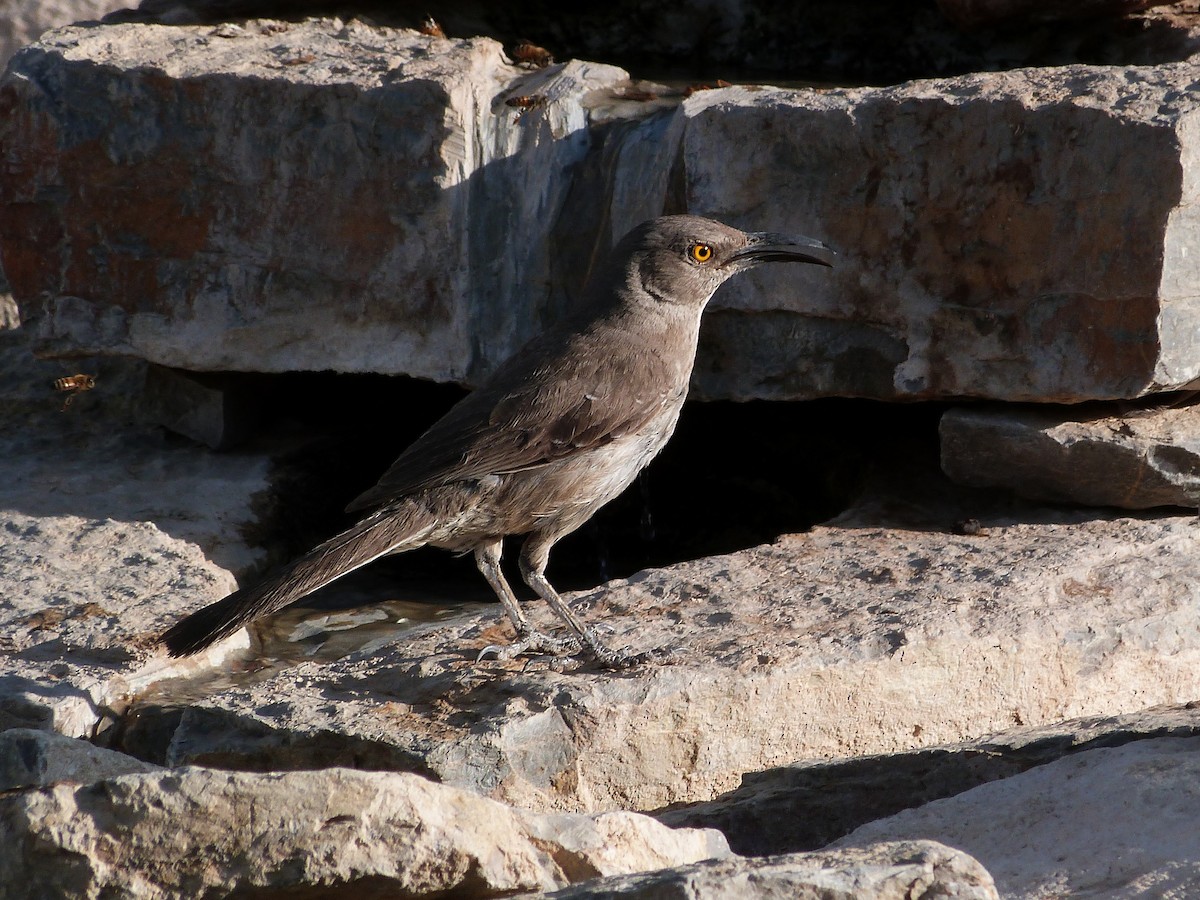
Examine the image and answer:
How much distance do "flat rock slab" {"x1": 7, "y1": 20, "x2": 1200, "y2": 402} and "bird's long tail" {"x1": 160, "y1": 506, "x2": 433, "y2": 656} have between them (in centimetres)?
128

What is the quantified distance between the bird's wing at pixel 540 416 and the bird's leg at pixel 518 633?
38 cm

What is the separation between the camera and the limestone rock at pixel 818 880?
238 centimetres

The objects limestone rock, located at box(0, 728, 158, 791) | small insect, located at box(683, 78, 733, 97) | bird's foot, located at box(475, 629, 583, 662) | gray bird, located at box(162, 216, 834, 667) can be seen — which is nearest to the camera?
limestone rock, located at box(0, 728, 158, 791)

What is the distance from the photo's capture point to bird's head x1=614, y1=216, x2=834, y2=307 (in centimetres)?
509

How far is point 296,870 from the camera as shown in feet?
8.48

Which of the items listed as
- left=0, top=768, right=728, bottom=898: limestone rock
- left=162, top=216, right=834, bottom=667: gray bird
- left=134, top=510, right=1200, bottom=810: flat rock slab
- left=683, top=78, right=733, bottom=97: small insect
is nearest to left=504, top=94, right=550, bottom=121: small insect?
left=683, top=78, right=733, bottom=97: small insect

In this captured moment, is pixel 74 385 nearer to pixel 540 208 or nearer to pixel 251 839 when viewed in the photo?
pixel 540 208

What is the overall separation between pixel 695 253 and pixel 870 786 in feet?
6.95

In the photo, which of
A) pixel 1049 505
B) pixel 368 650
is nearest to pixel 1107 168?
pixel 1049 505

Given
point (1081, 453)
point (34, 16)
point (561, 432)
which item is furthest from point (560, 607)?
point (34, 16)

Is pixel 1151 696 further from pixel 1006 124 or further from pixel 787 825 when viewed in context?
pixel 1006 124

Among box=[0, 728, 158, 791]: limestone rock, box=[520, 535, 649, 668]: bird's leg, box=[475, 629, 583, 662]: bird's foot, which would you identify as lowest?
box=[0, 728, 158, 791]: limestone rock

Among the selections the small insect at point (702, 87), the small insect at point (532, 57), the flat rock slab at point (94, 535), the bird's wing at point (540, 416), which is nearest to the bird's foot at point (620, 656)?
the bird's wing at point (540, 416)

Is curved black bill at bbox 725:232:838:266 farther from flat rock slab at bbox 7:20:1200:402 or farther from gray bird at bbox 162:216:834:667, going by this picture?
flat rock slab at bbox 7:20:1200:402
